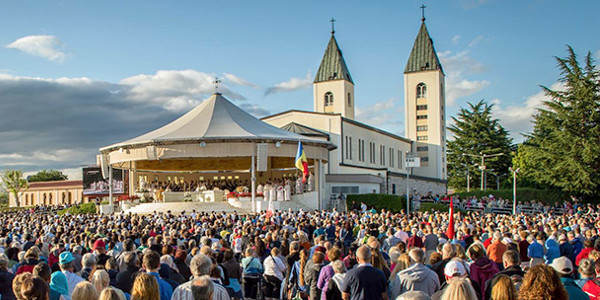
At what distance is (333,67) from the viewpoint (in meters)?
A: 63.2

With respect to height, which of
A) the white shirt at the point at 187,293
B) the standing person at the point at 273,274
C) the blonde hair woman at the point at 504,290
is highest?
the blonde hair woman at the point at 504,290

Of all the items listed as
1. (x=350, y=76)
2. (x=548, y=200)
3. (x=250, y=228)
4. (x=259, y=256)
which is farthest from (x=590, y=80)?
(x=259, y=256)

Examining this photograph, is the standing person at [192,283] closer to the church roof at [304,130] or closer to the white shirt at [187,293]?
the white shirt at [187,293]

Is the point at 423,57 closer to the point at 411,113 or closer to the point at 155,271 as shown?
the point at 411,113

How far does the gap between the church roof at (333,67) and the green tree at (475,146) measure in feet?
55.2

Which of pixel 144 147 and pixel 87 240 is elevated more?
pixel 144 147

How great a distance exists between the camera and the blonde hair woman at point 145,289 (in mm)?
4707

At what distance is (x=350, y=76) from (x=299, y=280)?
5752 cm

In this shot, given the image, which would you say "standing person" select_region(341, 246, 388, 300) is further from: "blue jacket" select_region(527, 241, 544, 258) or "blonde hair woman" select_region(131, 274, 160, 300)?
"blue jacket" select_region(527, 241, 544, 258)

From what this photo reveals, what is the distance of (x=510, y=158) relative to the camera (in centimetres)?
6681

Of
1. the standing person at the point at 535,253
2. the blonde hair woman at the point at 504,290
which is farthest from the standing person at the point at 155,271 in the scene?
the standing person at the point at 535,253

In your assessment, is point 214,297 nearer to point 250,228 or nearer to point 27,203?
point 250,228

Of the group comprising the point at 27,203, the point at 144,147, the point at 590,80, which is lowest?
the point at 27,203

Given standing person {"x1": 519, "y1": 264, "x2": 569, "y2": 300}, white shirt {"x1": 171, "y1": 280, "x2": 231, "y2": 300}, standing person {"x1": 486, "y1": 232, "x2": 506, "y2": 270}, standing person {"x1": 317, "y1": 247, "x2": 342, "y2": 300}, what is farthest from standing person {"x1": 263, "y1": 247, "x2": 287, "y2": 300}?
standing person {"x1": 519, "y1": 264, "x2": 569, "y2": 300}
